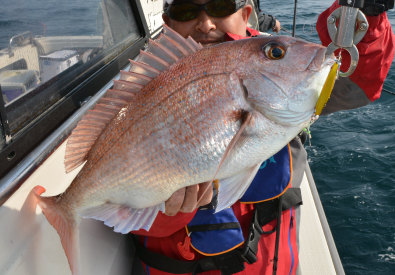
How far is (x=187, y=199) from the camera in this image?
1294mm

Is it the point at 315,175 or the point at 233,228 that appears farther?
the point at 315,175

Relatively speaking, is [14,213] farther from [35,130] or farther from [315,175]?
[315,175]

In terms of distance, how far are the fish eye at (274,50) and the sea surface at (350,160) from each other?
115 cm

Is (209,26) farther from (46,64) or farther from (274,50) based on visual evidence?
(46,64)

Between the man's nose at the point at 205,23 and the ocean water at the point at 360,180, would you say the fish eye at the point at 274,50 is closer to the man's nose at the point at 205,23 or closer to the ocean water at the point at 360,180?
the man's nose at the point at 205,23

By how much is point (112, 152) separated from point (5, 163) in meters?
0.41

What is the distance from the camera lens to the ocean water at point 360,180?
288 centimetres

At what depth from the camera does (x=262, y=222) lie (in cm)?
163

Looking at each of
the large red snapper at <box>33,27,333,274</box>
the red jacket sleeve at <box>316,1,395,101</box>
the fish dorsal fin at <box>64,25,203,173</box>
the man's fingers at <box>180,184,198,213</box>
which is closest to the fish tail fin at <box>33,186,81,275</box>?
the large red snapper at <box>33,27,333,274</box>

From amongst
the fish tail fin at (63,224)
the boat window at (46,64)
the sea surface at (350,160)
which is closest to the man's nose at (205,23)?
the boat window at (46,64)

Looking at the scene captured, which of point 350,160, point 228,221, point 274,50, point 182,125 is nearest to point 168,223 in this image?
point 228,221

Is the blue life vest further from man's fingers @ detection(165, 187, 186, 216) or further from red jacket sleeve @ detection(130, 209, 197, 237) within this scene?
man's fingers @ detection(165, 187, 186, 216)

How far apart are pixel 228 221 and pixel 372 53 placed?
1.12 m

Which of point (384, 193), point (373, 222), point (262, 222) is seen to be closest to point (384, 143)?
point (384, 193)
